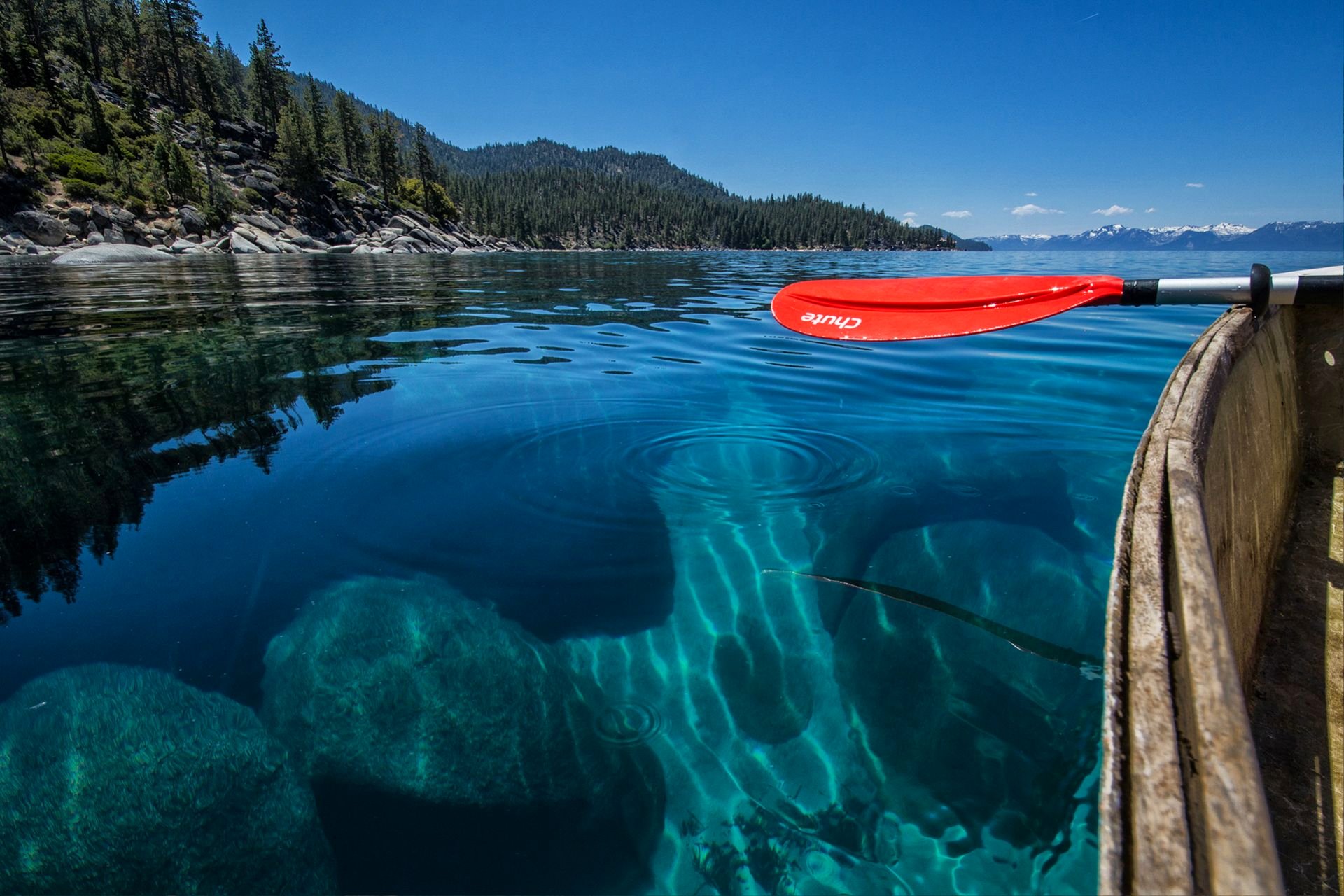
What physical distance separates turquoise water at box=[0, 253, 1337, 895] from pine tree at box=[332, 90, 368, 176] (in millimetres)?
88731

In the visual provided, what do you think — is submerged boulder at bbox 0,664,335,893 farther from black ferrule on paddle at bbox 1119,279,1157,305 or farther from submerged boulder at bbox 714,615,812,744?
black ferrule on paddle at bbox 1119,279,1157,305

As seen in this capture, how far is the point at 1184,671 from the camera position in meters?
1.12

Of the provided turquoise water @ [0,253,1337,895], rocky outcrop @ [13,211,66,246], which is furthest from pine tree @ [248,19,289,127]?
turquoise water @ [0,253,1337,895]

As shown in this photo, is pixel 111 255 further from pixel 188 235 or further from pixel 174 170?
pixel 174 170

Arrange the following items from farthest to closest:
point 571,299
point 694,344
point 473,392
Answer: point 571,299 → point 694,344 → point 473,392

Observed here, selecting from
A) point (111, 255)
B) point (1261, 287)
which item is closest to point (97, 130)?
point (111, 255)

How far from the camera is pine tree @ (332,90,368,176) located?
76562 millimetres

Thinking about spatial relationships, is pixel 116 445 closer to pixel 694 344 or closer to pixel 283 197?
pixel 694 344

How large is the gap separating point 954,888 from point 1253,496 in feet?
7.16

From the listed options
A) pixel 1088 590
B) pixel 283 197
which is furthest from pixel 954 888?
pixel 283 197

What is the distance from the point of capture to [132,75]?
6288 centimetres

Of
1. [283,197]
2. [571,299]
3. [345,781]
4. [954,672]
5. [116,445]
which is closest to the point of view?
[345,781]

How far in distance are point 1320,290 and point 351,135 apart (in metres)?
96.3

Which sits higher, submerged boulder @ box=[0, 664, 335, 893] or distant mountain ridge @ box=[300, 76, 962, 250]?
distant mountain ridge @ box=[300, 76, 962, 250]
